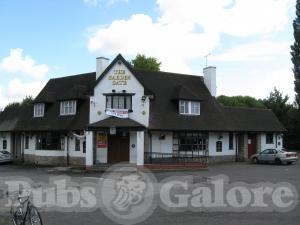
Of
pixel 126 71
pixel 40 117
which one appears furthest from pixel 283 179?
pixel 40 117

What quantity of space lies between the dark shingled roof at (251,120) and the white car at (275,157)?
2.80m

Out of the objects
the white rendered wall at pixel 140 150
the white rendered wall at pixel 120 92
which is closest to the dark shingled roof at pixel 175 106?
the white rendered wall at pixel 120 92

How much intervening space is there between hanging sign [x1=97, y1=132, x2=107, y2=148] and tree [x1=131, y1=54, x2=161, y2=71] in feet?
99.0

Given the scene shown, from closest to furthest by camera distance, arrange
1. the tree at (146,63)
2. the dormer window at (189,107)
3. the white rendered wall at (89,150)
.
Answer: the white rendered wall at (89,150) → the dormer window at (189,107) → the tree at (146,63)

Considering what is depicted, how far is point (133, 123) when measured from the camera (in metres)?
32.7

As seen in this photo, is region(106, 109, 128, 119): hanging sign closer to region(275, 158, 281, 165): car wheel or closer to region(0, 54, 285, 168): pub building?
region(0, 54, 285, 168): pub building

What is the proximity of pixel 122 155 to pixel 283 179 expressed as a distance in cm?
1316

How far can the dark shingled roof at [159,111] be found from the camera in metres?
34.8

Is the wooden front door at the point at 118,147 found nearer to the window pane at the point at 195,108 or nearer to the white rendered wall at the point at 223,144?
the window pane at the point at 195,108

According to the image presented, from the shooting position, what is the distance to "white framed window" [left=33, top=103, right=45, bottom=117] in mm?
40812

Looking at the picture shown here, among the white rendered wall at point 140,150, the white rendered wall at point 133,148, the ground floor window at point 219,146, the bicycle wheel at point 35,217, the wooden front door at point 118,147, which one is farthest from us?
the ground floor window at point 219,146

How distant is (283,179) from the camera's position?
24641 mm

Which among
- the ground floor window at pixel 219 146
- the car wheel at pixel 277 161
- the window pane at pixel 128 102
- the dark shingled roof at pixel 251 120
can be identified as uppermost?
the window pane at pixel 128 102

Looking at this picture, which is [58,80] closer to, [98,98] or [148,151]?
[98,98]
